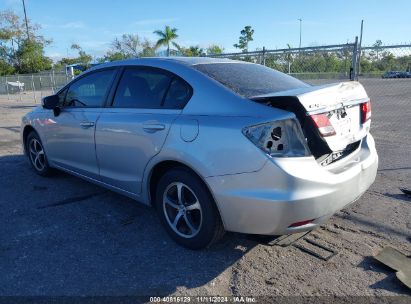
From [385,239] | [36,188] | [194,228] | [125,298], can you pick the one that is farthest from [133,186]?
[385,239]

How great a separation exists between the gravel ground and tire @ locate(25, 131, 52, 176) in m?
0.72

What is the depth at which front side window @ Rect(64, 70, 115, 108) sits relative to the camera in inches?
166

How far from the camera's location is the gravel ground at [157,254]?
2893mm

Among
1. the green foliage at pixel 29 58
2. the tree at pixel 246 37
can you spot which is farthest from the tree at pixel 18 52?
the tree at pixel 246 37

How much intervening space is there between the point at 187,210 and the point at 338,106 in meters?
1.52

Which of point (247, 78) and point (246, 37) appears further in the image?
point (246, 37)

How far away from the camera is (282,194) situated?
272 centimetres

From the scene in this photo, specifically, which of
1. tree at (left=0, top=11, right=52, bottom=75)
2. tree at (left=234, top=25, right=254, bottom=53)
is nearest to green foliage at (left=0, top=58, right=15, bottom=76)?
tree at (left=0, top=11, right=52, bottom=75)

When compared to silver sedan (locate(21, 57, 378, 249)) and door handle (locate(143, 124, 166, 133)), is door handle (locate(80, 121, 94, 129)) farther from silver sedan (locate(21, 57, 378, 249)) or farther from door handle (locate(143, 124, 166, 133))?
door handle (locate(143, 124, 166, 133))

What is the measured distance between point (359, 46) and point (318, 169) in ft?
17.6

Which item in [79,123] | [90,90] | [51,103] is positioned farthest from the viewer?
[51,103]

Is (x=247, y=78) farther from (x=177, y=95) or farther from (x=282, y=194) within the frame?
(x=282, y=194)

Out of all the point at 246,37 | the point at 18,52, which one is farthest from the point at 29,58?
the point at 246,37

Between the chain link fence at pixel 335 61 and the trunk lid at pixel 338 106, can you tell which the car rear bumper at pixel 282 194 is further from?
the chain link fence at pixel 335 61
